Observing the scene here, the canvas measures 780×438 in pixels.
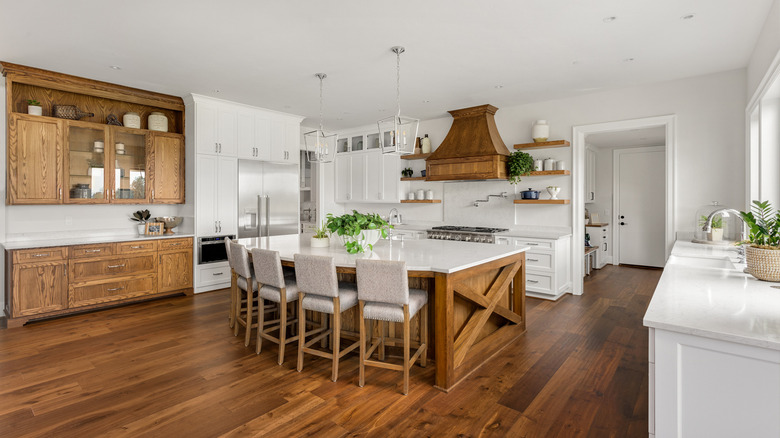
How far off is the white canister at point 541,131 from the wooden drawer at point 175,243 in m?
4.89

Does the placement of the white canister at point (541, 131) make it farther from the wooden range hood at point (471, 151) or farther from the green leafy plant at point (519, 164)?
the wooden range hood at point (471, 151)

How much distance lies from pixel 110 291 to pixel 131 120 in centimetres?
214

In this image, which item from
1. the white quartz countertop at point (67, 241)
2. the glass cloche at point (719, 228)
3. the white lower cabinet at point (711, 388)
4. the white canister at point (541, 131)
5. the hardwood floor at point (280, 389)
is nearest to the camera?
the white lower cabinet at point (711, 388)

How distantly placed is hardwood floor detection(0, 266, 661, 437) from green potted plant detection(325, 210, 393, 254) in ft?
3.04

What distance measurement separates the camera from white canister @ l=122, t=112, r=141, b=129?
5008mm

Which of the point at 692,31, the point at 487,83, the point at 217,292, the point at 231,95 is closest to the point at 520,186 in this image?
the point at 487,83

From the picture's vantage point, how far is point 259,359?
317 centimetres

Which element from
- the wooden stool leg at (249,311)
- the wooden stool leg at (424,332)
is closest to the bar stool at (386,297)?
the wooden stool leg at (424,332)

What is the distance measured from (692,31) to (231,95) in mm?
4995

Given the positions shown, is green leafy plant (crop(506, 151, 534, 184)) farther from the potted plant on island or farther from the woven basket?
the potted plant on island

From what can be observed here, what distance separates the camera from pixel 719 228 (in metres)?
3.87

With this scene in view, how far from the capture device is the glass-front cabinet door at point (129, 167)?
489 centimetres

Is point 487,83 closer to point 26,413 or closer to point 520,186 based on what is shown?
point 520,186

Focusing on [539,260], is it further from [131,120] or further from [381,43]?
[131,120]
